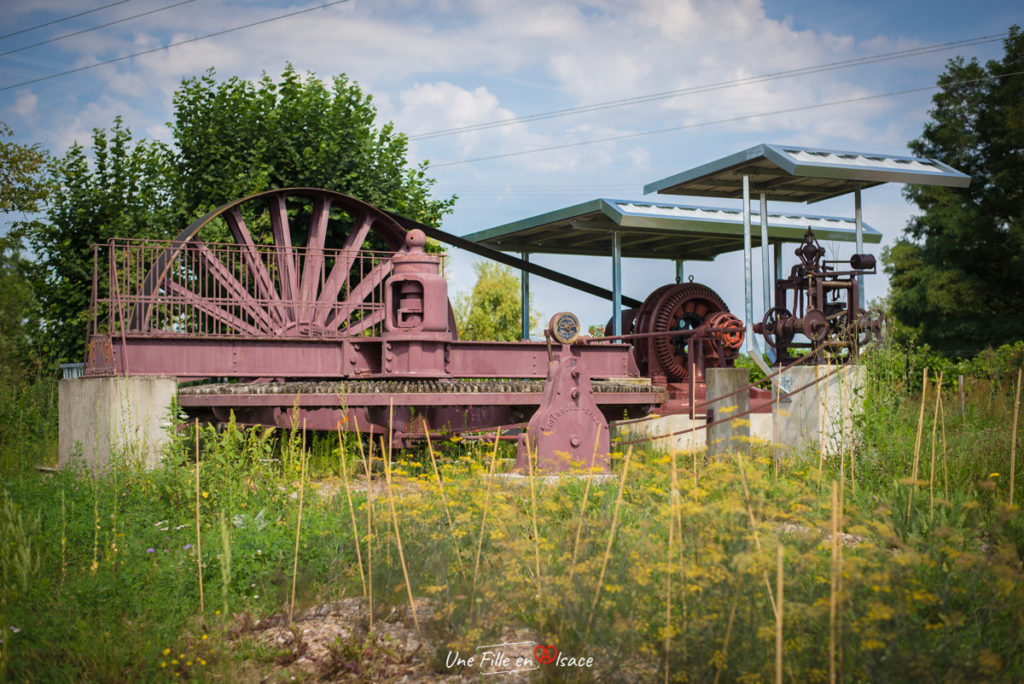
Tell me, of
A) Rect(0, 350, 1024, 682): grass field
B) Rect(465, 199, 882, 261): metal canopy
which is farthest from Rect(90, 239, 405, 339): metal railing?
Rect(0, 350, 1024, 682): grass field

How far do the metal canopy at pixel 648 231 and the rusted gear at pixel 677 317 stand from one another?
1091 mm

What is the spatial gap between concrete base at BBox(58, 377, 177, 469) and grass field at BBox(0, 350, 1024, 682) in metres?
1.07

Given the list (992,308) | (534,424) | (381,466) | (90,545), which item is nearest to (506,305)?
(992,308)

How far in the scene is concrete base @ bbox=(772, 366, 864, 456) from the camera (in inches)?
330

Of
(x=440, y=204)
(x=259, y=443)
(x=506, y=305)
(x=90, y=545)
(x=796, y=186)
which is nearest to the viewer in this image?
(x=90, y=545)

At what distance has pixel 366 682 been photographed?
4109mm

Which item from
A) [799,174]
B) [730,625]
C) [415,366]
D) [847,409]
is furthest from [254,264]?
[730,625]

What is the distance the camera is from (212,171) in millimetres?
17203

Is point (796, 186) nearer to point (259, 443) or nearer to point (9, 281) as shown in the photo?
point (259, 443)

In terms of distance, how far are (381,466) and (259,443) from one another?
248 cm

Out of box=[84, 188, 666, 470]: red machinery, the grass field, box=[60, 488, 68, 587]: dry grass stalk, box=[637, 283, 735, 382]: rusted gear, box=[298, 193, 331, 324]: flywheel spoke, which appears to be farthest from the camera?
box=[637, 283, 735, 382]: rusted gear

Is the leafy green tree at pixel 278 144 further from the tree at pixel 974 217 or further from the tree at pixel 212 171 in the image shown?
the tree at pixel 974 217

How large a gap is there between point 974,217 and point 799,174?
17.8 metres

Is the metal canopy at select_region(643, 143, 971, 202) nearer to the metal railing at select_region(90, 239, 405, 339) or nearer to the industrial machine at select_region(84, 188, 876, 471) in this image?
the industrial machine at select_region(84, 188, 876, 471)
